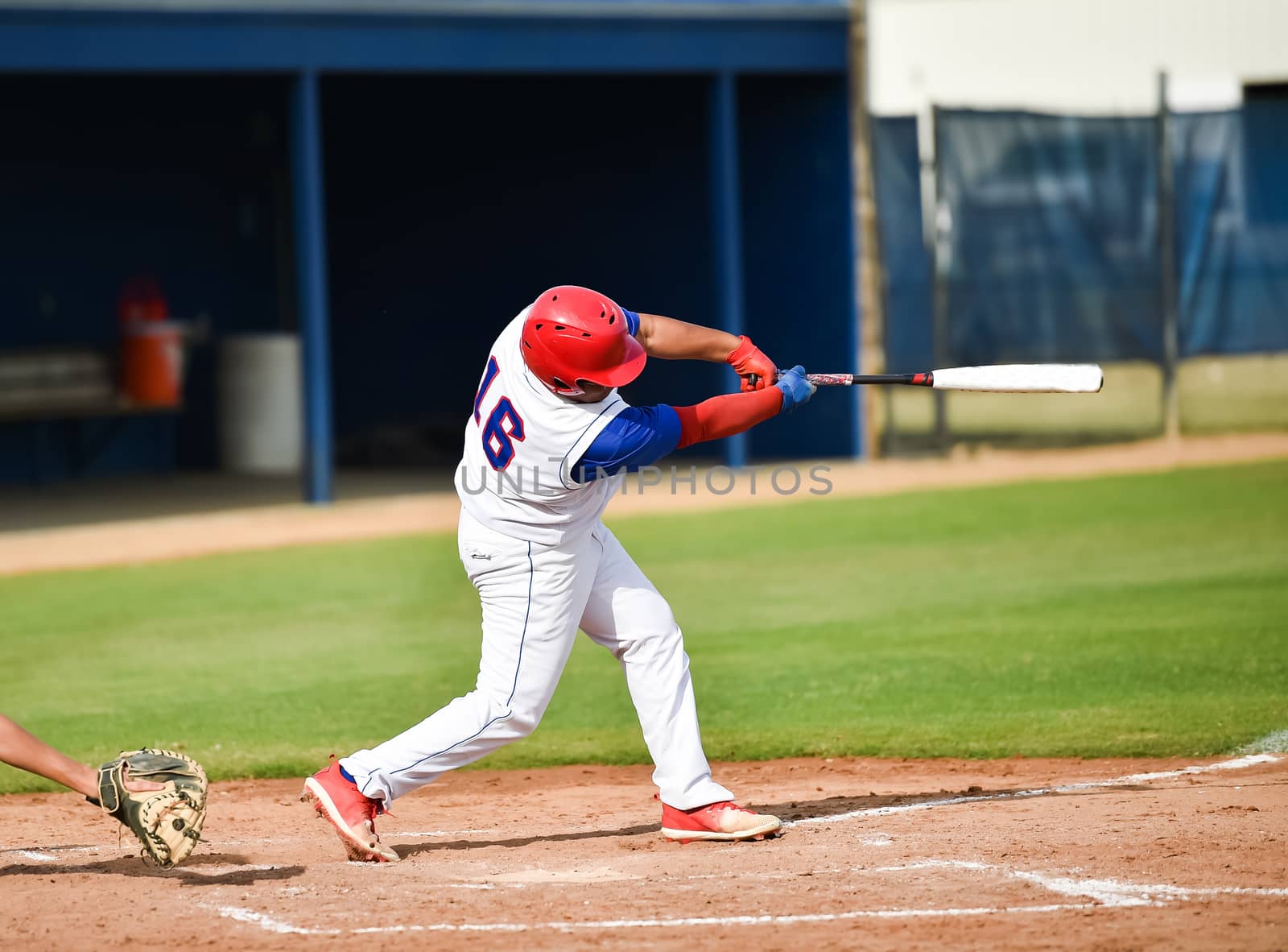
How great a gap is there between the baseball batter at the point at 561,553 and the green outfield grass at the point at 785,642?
153 centimetres

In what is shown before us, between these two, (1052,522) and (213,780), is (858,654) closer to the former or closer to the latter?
(213,780)

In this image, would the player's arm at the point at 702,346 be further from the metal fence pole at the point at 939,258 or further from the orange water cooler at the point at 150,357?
the orange water cooler at the point at 150,357

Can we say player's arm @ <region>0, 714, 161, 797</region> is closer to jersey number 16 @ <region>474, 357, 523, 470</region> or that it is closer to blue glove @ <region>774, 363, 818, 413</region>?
jersey number 16 @ <region>474, 357, 523, 470</region>

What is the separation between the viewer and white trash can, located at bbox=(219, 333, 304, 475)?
17.2m

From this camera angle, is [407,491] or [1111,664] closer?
[1111,664]

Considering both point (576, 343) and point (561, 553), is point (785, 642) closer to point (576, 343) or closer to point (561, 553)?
point (561, 553)

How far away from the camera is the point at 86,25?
12773mm

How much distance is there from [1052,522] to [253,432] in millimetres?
8795

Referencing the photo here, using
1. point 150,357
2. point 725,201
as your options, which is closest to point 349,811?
point 725,201

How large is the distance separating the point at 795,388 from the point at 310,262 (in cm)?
915

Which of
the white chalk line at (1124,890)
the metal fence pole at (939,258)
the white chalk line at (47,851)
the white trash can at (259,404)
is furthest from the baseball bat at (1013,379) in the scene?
the white trash can at (259,404)

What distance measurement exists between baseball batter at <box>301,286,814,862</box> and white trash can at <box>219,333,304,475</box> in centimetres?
1245

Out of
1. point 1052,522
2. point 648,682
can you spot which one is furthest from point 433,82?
point 648,682

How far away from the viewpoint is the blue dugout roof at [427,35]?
503 inches
